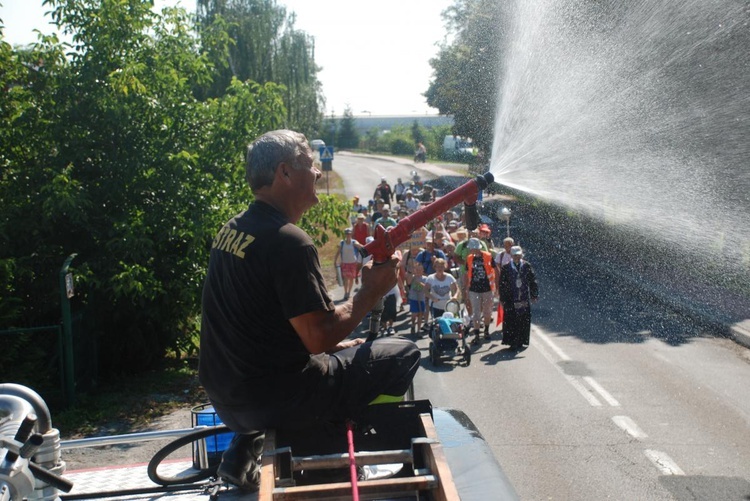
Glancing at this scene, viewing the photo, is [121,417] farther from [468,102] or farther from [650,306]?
[468,102]

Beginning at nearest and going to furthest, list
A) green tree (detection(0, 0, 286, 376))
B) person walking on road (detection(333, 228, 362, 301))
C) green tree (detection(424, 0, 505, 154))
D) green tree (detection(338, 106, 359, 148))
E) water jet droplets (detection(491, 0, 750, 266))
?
green tree (detection(0, 0, 286, 376)), water jet droplets (detection(491, 0, 750, 266)), person walking on road (detection(333, 228, 362, 301)), green tree (detection(424, 0, 505, 154)), green tree (detection(338, 106, 359, 148))

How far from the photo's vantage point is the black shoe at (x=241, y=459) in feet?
10.9

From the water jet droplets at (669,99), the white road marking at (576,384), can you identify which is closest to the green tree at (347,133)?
the water jet droplets at (669,99)

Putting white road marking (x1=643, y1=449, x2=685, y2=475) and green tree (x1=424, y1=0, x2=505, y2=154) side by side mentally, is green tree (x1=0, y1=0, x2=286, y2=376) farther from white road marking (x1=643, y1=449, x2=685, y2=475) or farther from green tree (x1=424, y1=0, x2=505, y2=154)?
green tree (x1=424, y1=0, x2=505, y2=154)

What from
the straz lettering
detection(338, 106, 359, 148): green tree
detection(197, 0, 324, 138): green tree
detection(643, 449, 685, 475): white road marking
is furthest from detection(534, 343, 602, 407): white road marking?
detection(338, 106, 359, 148): green tree

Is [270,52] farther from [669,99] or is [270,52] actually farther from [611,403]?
[611,403]

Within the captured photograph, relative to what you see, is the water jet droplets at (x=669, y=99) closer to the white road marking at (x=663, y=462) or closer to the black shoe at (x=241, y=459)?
the white road marking at (x=663, y=462)

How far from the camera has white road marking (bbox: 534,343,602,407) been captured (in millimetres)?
11104

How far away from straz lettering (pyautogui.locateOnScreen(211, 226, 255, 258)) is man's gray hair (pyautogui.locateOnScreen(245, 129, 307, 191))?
0.23 m

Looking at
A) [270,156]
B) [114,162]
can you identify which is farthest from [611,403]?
[270,156]

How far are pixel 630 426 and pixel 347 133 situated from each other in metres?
82.9

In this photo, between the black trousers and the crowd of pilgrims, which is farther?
the crowd of pilgrims

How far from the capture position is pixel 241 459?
3.33 metres

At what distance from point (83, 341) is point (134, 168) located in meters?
2.46
